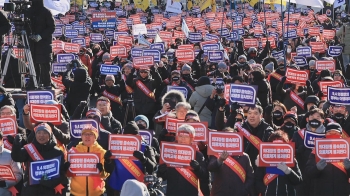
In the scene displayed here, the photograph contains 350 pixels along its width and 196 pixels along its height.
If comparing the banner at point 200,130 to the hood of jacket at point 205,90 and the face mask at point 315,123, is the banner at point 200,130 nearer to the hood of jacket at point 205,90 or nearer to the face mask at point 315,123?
→ the face mask at point 315,123

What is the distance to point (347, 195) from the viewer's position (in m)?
9.20

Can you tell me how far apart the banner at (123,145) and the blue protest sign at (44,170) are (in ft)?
2.04

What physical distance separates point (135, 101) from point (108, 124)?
4.01 meters

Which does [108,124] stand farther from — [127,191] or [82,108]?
[127,191]

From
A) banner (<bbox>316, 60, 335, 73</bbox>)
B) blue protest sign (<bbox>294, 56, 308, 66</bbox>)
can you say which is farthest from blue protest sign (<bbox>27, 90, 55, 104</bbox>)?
blue protest sign (<bbox>294, 56, 308, 66</bbox>)

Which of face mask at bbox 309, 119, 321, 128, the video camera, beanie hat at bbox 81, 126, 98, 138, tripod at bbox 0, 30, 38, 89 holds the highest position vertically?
the video camera

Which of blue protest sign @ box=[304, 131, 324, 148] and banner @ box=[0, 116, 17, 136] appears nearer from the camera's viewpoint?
blue protest sign @ box=[304, 131, 324, 148]

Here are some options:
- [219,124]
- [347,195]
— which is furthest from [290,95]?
[347,195]

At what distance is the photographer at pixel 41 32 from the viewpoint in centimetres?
1397

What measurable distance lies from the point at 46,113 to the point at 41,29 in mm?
4178

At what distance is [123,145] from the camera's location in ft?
30.1

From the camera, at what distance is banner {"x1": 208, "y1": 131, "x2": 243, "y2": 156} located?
9117mm

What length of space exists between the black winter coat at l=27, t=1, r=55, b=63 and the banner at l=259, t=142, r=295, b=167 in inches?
237

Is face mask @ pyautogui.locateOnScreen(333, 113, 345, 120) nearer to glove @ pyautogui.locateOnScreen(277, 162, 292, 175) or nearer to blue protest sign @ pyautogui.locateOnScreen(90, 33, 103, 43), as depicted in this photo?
glove @ pyautogui.locateOnScreen(277, 162, 292, 175)
